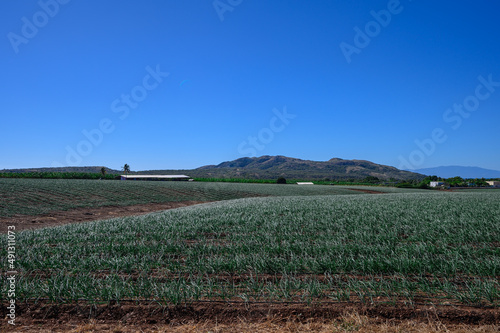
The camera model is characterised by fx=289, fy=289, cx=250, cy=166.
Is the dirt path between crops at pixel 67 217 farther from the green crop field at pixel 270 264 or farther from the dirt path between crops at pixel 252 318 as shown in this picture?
the dirt path between crops at pixel 252 318

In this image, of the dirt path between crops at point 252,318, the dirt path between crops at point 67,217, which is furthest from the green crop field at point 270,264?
the dirt path between crops at point 67,217

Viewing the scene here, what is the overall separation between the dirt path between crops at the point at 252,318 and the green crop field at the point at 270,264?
201 mm

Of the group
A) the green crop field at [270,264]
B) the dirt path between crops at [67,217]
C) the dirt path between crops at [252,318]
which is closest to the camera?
the dirt path between crops at [252,318]

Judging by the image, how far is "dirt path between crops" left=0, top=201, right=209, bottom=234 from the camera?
2069cm

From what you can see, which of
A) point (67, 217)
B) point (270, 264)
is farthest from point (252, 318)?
point (67, 217)

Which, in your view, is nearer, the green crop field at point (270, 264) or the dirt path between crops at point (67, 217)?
the green crop field at point (270, 264)

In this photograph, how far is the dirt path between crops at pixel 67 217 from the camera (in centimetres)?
2069

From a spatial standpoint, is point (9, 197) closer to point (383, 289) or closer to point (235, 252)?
point (235, 252)

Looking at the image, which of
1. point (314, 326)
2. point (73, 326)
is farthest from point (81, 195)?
point (314, 326)

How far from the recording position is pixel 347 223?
11.7 m

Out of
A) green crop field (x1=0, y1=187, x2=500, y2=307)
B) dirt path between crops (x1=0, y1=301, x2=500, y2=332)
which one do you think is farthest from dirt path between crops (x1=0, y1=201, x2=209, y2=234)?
dirt path between crops (x1=0, y1=301, x2=500, y2=332)

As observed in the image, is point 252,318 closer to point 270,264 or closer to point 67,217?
point 270,264

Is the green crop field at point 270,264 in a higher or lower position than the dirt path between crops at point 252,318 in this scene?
higher

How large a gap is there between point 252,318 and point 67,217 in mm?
25463
